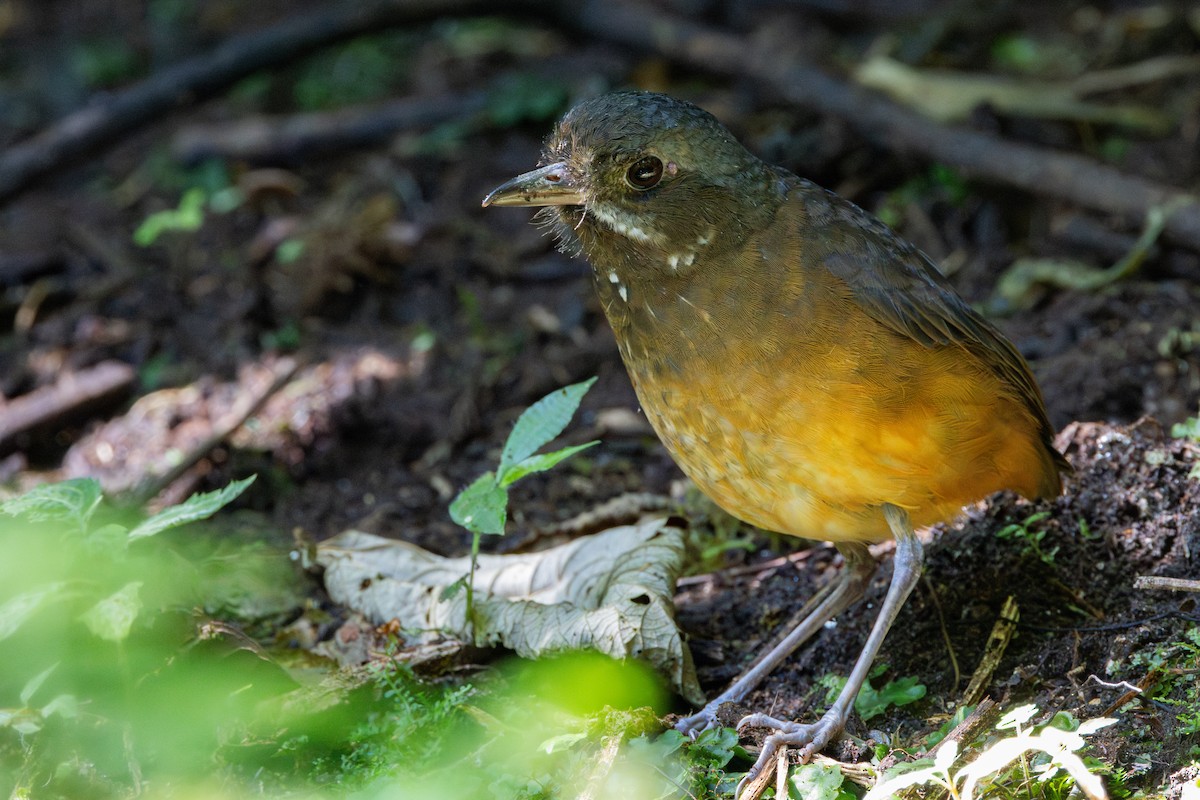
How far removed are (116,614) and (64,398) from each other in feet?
9.50

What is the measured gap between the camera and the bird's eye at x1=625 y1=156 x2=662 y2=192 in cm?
346

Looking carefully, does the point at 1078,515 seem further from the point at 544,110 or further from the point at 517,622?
the point at 544,110

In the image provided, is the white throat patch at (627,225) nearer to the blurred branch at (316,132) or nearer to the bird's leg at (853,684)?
the bird's leg at (853,684)

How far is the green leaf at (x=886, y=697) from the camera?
11.5ft

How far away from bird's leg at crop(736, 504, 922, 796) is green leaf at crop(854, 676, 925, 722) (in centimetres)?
7

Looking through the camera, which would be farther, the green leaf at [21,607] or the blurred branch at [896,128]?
the blurred branch at [896,128]

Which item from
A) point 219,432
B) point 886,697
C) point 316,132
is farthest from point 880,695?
point 316,132

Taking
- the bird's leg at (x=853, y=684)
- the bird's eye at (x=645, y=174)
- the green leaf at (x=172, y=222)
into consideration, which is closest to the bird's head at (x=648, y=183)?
the bird's eye at (x=645, y=174)

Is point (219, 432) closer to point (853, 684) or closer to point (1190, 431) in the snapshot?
point (853, 684)

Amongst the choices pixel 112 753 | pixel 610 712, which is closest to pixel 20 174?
pixel 112 753

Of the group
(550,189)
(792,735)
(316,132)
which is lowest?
(792,735)

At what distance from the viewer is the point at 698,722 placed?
140 inches

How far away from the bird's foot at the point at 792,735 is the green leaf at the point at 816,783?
10cm

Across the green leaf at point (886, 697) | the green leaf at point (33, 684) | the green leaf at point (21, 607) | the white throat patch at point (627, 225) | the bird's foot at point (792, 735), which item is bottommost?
the green leaf at point (886, 697)
